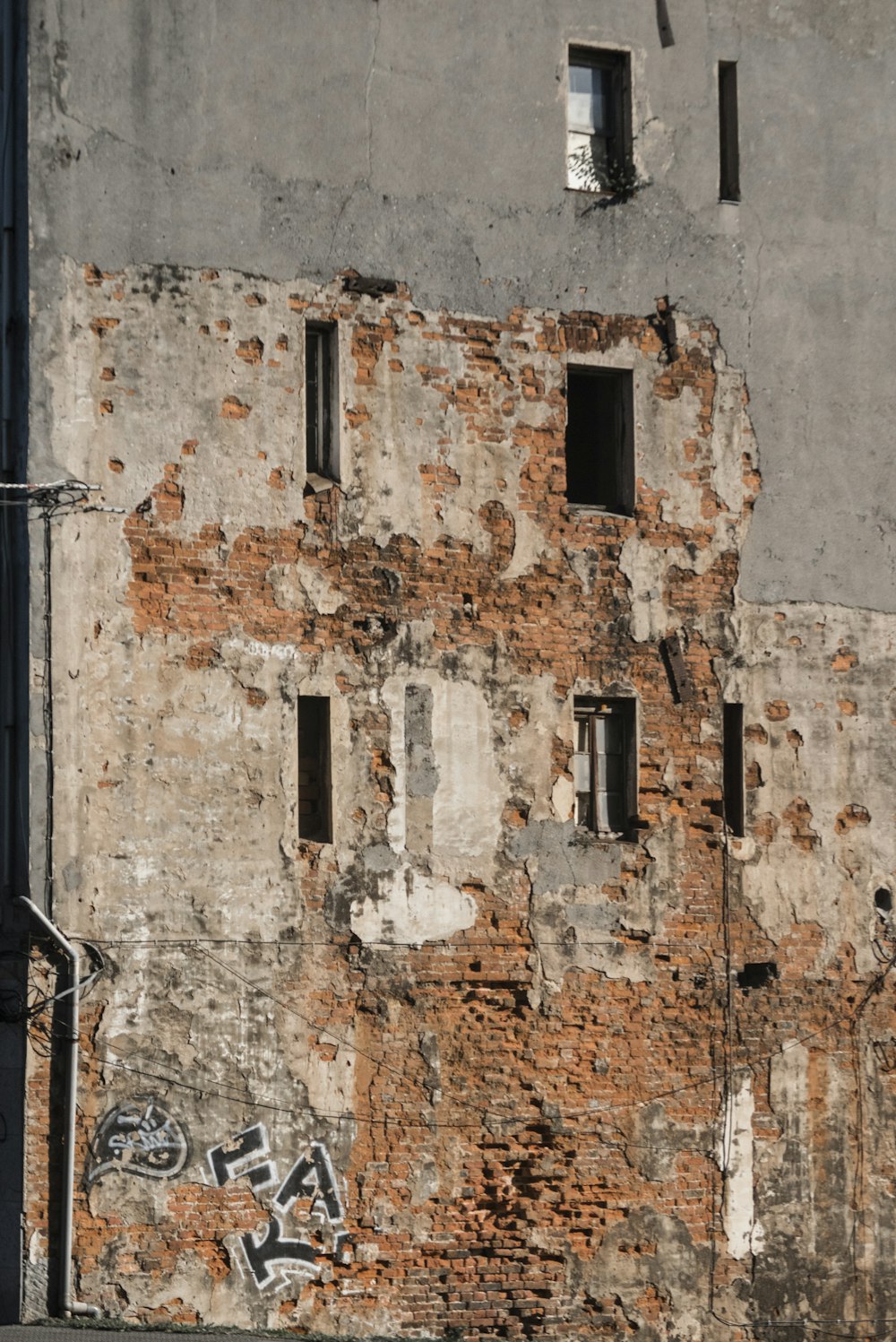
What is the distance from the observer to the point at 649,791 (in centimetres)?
1683

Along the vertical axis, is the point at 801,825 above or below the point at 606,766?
below

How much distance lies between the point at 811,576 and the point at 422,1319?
653 cm

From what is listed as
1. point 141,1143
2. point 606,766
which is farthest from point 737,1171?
point 141,1143

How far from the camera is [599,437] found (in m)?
17.3

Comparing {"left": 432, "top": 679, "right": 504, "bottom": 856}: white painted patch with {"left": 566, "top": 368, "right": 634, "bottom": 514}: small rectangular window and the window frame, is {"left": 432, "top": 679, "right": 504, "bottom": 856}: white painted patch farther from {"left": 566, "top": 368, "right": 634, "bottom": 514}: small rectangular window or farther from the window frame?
{"left": 566, "top": 368, "right": 634, "bottom": 514}: small rectangular window

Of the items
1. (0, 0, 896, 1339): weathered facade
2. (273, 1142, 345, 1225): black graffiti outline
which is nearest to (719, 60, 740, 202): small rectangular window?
(0, 0, 896, 1339): weathered facade

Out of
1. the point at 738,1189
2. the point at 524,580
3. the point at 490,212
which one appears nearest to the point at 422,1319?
the point at 738,1189

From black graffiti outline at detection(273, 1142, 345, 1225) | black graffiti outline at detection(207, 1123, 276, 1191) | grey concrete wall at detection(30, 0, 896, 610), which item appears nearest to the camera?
black graffiti outline at detection(207, 1123, 276, 1191)

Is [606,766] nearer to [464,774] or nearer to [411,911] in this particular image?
[464,774]

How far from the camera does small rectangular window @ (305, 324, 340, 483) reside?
52.9 ft

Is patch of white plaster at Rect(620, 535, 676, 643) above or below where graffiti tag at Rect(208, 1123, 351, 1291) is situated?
above

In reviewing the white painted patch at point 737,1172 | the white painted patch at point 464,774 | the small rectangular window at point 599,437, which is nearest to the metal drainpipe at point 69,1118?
the white painted patch at point 464,774

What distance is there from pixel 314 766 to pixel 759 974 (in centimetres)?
395

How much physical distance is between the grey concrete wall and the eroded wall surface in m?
0.30
